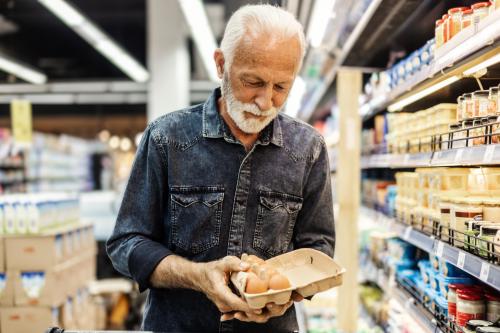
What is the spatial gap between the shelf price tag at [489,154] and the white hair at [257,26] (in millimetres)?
655

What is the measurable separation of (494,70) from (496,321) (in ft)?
2.91

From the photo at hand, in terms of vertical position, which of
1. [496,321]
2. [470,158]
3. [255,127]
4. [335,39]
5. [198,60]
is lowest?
[496,321]

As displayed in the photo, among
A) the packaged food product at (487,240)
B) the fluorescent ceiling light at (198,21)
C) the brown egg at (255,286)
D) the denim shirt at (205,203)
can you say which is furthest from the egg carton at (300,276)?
the fluorescent ceiling light at (198,21)

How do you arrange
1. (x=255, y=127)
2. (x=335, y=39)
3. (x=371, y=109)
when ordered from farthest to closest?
(x=335, y=39) < (x=371, y=109) < (x=255, y=127)

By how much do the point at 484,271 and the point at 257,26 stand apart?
1.01m

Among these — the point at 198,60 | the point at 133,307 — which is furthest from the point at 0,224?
the point at 198,60

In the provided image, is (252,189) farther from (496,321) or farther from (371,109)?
(371,109)

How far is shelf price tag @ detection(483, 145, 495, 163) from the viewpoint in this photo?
151cm

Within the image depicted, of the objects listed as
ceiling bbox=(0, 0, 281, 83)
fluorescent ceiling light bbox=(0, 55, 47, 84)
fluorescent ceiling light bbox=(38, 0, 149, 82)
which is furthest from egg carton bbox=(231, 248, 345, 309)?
fluorescent ceiling light bbox=(0, 55, 47, 84)

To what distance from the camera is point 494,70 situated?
184 cm

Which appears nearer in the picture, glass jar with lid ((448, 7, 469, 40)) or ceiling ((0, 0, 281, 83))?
glass jar with lid ((448, 7, 469, 40))

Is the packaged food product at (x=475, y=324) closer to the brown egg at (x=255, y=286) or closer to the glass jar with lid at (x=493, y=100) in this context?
the glass jar with lid at (x=493, y=100)

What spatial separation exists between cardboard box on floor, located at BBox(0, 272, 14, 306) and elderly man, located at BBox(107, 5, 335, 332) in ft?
9.33

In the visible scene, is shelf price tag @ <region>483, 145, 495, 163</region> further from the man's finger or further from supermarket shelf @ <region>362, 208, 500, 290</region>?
the man's finger
